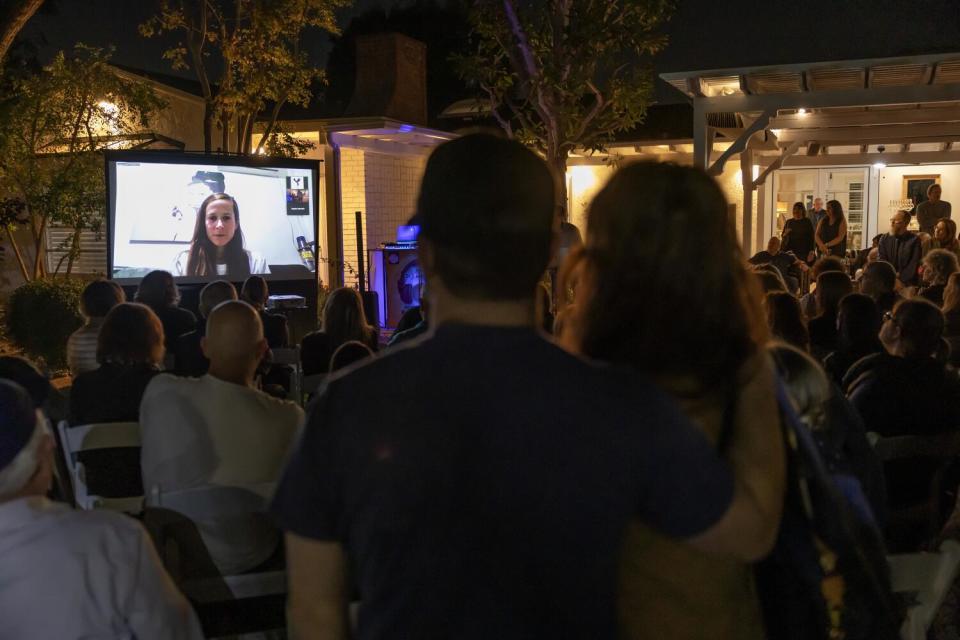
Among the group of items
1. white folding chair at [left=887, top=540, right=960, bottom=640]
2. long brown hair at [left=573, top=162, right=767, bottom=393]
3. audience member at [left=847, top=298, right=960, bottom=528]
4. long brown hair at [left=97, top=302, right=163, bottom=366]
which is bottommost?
white folding chair at [left=887, top=540, right=960, bottom=640]


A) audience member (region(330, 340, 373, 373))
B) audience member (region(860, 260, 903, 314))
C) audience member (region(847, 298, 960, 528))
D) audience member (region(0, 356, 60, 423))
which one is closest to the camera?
audience member (region(847, 298, 960, 528))

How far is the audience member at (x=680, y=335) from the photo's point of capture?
4.14 feet

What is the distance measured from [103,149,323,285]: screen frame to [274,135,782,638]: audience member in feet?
29.7

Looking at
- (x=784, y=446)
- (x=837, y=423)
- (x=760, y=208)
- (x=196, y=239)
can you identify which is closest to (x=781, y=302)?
(x=837, y=423)

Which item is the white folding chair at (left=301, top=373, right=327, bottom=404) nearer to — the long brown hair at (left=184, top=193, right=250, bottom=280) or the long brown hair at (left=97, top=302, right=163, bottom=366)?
the long brown hair at (left=97, top=302, right=163, bottom=366)

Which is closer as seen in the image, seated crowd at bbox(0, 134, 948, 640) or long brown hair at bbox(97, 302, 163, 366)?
seated crowd at bbox(0, 134, 948, 640)

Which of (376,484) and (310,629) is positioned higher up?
(376,484)

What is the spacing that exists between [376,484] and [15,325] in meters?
9.67

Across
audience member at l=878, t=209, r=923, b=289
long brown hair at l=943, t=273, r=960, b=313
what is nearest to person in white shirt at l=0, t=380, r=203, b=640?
long brown hair at l=943, t=273, r=960, b=313

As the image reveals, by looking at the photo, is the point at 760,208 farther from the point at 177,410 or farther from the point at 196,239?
the point at 177,410

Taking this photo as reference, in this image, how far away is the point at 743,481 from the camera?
120 centimetres

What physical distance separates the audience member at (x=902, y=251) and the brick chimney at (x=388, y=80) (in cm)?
911

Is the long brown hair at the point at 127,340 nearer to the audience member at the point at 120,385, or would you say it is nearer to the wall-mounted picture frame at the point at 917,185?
the audience member at the point at 120,385

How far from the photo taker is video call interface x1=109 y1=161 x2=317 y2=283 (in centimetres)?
950
